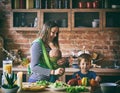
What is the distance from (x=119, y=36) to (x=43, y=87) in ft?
9.06

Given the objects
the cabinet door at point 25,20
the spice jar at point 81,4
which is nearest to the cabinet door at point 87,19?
the spice jar at point 81,4

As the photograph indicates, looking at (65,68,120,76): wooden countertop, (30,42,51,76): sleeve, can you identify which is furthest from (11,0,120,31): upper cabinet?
(30,42,51,76): sleeve

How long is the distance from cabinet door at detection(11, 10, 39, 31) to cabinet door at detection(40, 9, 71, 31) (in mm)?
152

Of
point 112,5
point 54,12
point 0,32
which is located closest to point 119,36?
point 112,5

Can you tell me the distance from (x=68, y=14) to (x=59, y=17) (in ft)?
0.78

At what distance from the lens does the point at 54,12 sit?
17.9ft

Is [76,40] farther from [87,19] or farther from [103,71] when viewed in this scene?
[103,71]

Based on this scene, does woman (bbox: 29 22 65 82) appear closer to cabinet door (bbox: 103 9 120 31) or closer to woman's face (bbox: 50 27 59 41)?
woman's face (bbox: 50 27 59 41)

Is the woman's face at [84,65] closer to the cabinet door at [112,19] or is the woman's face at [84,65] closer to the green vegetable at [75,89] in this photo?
the green vegetable at [75,89]

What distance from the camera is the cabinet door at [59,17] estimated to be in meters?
5.41

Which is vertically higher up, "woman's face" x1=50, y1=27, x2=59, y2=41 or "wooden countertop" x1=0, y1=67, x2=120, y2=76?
"woman's face" x1=50, y1=27, x2=59, y2=41

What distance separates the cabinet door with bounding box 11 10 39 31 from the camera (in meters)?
5.44

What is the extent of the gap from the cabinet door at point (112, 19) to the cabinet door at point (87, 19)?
4.1 inches

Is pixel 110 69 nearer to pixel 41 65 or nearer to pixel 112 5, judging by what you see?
pixel 112 5
